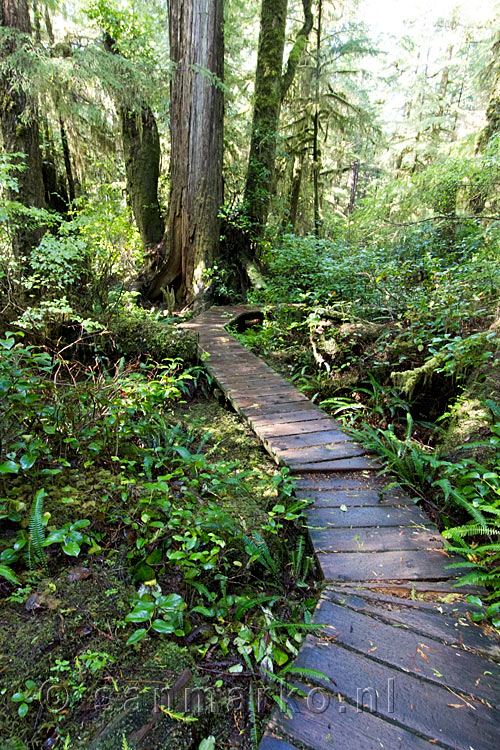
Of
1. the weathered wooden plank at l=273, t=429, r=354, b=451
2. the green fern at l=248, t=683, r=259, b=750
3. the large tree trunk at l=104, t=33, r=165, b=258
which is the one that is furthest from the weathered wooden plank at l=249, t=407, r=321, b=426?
the large tree trunk at l=104, t=33, r=165, b=258

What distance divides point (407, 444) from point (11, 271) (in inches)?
219

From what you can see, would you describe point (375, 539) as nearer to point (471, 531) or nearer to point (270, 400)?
point (471, 531)

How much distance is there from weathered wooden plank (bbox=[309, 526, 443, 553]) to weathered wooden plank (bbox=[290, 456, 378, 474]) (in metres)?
0.67

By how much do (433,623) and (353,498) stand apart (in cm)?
102

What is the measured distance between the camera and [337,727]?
1.42 m

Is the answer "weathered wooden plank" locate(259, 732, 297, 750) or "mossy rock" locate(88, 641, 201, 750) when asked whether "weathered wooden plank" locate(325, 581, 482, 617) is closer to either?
"weathered wooden plank" locate(259, 732, 297, 750)

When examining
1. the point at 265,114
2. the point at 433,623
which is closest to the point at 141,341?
the point at 433,623

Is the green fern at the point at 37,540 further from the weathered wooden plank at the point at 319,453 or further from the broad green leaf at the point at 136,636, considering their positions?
the weathered wooden plank at the point at 319,453

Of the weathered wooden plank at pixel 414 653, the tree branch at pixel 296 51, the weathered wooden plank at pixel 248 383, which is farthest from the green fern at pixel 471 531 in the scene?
the tree branch at pixel 296 51

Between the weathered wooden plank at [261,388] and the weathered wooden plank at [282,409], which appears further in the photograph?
the weathered wooden plank at [261,388]

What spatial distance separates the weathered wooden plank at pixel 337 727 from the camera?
1365mm

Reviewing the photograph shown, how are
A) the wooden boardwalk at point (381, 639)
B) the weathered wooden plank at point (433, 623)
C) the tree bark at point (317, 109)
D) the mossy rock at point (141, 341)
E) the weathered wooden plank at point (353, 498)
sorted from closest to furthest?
the wooden boardwalk at point (381, 639), the weathered wooden plank at point (433, 623), the weathered wooden plank at point (353, 498), the mossy rock at point (141, 341), the tree bark at point (317, 109)

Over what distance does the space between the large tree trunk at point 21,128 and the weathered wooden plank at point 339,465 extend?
6.40 meters

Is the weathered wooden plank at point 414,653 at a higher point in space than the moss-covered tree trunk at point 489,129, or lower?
lower
